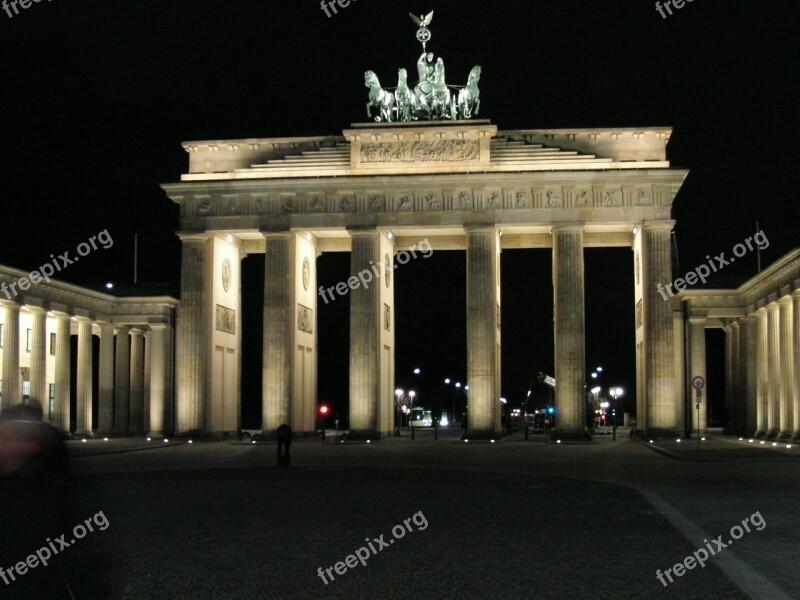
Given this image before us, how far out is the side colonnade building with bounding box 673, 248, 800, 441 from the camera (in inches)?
1921

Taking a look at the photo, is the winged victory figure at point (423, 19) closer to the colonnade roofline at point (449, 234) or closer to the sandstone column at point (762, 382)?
the colonnade roofline at point (449, 234)

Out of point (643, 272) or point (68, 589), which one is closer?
point (68, 589)

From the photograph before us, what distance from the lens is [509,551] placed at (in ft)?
48.4

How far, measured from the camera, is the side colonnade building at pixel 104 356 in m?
59.8

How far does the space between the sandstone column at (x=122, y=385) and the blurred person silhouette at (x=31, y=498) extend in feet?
208

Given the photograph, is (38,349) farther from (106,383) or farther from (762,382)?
(762,382)

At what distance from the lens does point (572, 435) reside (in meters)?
58.2

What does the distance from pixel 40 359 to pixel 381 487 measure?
38632 millimetres

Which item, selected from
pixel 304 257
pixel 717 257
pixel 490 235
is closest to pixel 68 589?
pixel 490 235

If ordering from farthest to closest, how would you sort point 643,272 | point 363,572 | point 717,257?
point 717,257, point 643,272, point 363,572

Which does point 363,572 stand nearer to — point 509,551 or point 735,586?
point 509,551

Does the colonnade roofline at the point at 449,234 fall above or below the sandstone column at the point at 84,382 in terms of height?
above

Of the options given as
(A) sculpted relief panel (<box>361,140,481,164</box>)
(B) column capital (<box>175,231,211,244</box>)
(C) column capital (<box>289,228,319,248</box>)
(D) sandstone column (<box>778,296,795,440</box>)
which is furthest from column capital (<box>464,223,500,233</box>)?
(D) sandstone column (<box>778,296,795,440</box>)

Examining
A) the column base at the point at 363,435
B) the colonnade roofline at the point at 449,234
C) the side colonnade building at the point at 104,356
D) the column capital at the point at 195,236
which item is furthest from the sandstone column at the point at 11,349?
the column base at the point at 363,435
